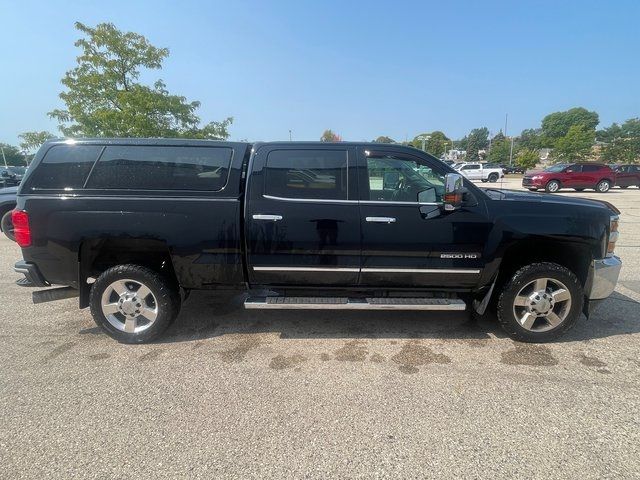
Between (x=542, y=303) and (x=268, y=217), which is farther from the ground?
(x=268, y=217)

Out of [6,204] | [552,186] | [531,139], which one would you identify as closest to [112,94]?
[6,204]

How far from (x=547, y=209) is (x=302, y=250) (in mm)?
2387

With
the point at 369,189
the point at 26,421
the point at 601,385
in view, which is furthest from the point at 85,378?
the point at 601,385

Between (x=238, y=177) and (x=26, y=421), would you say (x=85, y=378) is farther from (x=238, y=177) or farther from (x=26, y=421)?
(x=238, y=177)

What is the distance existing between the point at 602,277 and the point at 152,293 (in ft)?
14.3

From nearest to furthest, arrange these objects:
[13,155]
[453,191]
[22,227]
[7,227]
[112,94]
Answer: [453,191]
[22,227]
[7,227]
[112,94]
[13,155]

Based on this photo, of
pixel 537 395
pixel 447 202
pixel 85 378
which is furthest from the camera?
pixel 447 202

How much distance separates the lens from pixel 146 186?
322 cm

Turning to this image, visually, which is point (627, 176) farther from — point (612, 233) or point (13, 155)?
point (13, 155)

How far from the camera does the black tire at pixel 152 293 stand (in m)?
3.26

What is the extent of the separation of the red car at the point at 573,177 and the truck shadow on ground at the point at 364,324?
711 inches

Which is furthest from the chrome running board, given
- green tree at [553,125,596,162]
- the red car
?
green tree at [553,125,596,162]

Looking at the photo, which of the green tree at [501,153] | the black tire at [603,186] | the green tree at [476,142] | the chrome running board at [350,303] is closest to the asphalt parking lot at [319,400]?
the chrome running board at [350,303]

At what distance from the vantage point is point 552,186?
19406 millimetres
